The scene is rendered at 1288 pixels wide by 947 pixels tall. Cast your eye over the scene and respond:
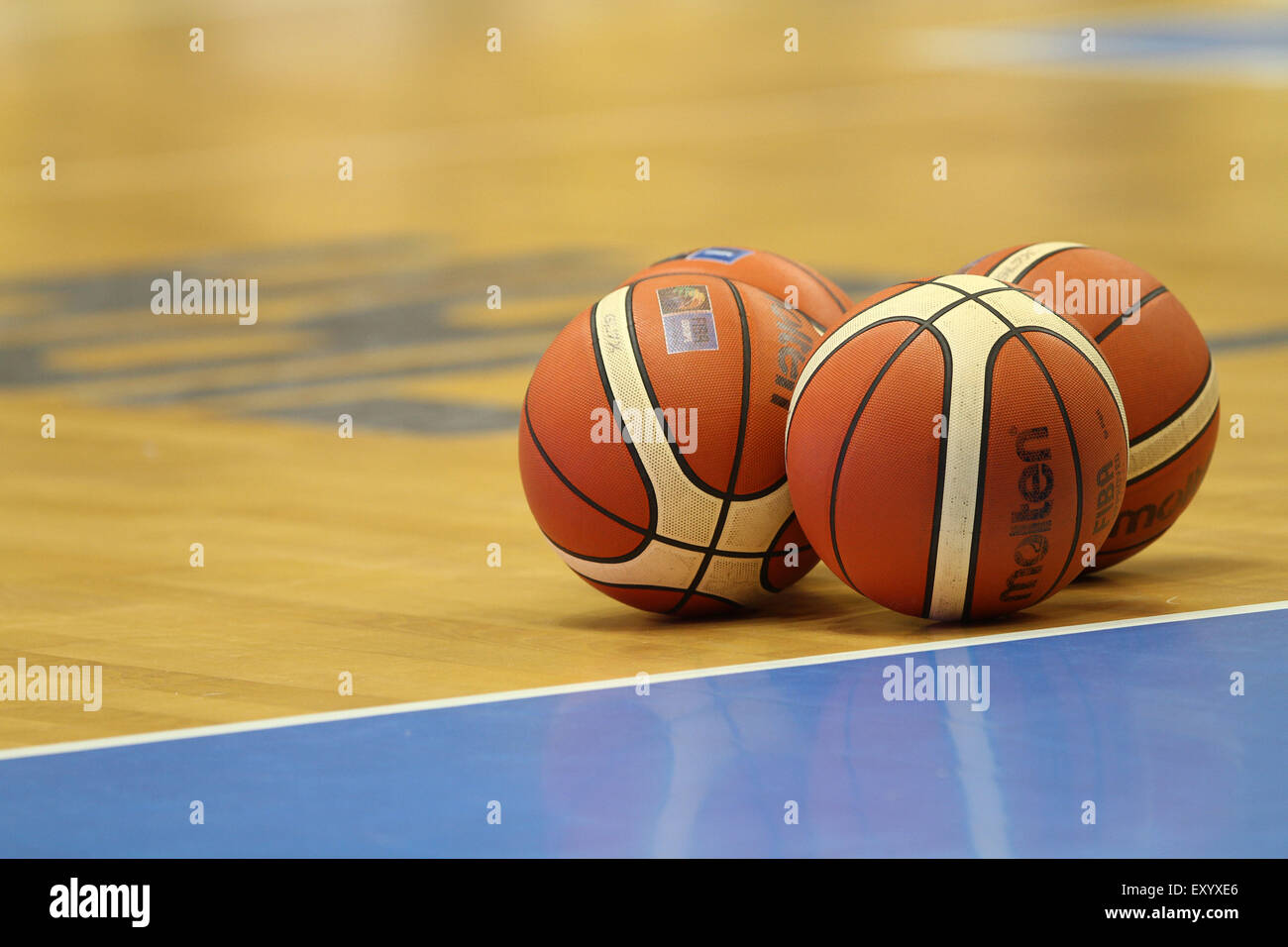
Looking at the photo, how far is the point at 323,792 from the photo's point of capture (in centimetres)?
483

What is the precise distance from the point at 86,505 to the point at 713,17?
2106 cm

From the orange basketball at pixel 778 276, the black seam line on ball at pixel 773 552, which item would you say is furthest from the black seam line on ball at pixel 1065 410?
the orange basketball at pixel 778 276

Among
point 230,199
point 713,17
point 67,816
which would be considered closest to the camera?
point 67,816

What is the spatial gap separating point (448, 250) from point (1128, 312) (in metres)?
10.5

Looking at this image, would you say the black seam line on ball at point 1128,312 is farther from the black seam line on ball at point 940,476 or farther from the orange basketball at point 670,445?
the orange basketball at point 670,445

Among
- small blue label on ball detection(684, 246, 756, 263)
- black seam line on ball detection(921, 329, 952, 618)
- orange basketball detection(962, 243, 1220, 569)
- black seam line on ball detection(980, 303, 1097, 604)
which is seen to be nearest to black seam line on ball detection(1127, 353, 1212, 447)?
orange basketball detection(962, 243, 1220, 569)

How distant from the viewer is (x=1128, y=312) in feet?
22.6

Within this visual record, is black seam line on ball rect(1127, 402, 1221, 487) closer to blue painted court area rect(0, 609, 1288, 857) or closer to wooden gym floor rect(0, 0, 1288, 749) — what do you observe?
wooden gym floor rect(0, 0, 1288, 749)

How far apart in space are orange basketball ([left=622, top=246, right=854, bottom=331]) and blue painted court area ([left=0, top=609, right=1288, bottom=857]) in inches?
71.1

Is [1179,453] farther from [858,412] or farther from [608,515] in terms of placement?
[608,515]

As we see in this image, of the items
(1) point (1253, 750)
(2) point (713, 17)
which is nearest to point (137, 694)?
(1) point (1253, 750)

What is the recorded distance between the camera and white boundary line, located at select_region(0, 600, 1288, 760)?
538 cm
